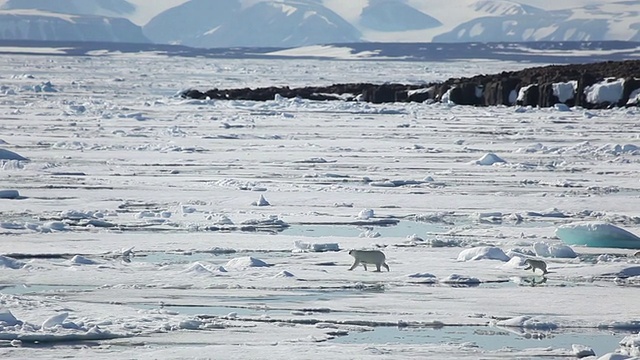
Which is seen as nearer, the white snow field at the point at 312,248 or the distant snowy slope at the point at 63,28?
the white snow field at the point at 312,248

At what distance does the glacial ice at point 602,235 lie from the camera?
7.80m

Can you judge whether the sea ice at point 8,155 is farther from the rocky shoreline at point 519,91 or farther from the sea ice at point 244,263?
the rocky shoreline at point 519,91

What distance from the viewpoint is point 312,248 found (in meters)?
7.67

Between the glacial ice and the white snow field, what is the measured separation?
27 millimetres

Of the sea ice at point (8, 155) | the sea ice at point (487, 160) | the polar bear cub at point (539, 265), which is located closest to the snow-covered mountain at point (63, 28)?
the sea ice at point (8, 155)

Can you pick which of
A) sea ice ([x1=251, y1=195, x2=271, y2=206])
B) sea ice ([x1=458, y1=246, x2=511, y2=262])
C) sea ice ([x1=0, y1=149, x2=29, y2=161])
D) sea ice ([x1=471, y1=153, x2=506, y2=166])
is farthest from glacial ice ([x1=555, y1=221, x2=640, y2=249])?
sea ice ([x1=0, y1=149, x2=29, y2=161])

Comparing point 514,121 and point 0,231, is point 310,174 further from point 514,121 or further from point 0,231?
point 514,121

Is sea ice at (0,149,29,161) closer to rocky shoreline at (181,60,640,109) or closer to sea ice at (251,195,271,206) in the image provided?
sea ice at (251,195,271,206)

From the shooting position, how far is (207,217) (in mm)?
9102

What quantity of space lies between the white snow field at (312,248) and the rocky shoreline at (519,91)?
33.2 ft

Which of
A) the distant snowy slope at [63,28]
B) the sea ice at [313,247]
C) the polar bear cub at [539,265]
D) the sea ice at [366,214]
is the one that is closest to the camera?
the polar bear cub at [539,265]

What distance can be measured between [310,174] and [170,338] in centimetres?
731

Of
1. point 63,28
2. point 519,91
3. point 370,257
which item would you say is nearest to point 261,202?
point 370,257

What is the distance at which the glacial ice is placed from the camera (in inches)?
307
